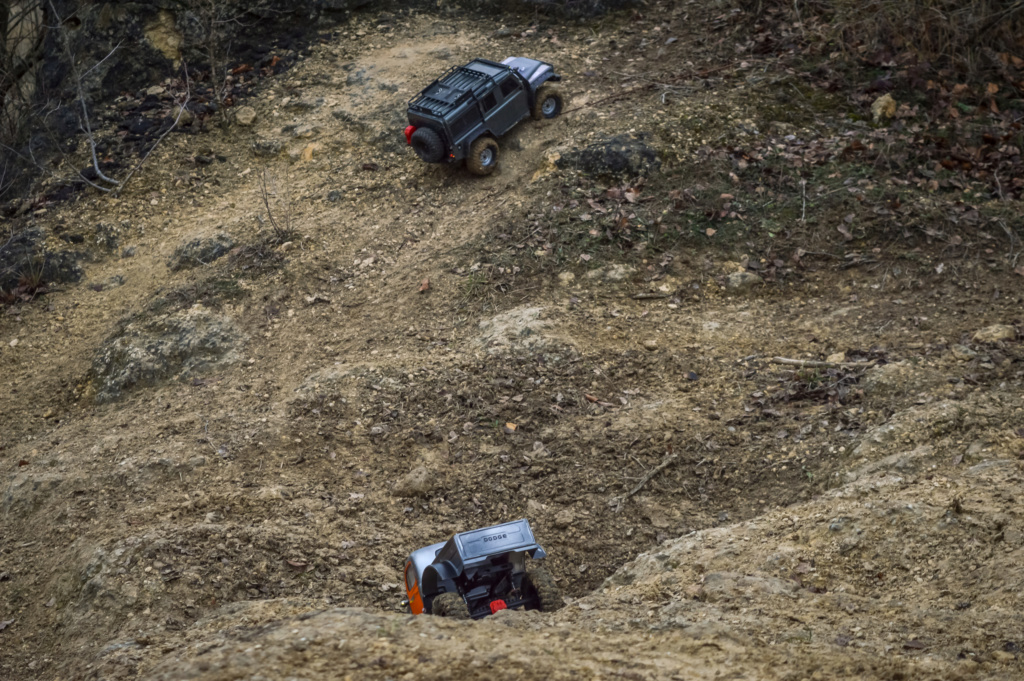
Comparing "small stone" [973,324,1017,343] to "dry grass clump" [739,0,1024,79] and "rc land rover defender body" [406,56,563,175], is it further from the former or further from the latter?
"rc land rover defender body" [406,56,563,175]

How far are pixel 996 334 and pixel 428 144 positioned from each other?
6.23m

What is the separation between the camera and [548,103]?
10445 millimetres

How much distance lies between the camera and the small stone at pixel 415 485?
21.3 feet

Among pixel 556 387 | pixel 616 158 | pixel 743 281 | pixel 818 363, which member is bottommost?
pixel 818 363

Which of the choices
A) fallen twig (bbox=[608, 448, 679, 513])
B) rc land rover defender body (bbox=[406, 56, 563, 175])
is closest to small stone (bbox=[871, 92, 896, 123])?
rc land rover defender body (bbox=[406, 56, 563, 175])

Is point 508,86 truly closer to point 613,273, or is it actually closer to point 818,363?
point 613,273

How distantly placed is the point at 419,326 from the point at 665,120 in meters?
4.15

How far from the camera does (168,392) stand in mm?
8102

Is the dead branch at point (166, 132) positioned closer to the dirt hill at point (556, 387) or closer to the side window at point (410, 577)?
the dirt hill at point (556, 387)

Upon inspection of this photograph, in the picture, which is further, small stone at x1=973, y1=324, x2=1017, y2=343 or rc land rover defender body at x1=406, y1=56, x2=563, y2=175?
rc land rover defender body at x1=406, y1=56, x2=563, y2=175

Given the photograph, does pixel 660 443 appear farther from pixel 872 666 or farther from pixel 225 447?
pixel 225 447

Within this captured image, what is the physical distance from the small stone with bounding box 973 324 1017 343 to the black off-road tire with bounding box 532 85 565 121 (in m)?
5.80

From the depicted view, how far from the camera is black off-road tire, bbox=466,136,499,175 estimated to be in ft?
31.9

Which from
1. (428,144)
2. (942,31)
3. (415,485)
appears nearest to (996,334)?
(942,31)
